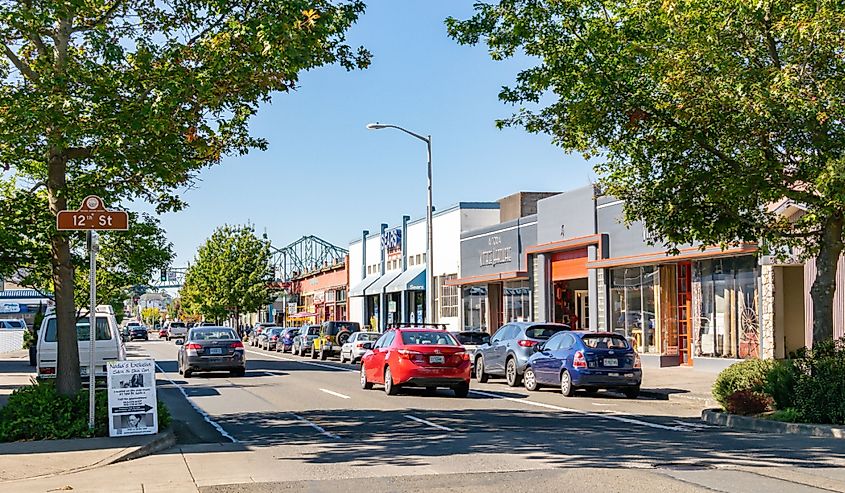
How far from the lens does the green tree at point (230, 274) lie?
85.2 metres

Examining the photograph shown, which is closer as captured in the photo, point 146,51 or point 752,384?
point 146,51

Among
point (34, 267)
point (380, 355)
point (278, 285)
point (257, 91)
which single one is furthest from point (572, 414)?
point (278, 285)

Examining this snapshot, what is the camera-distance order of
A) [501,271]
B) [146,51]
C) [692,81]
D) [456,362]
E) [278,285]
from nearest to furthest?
[146,51] < [692,81] < [456,362] < [501,271] < [278,285]

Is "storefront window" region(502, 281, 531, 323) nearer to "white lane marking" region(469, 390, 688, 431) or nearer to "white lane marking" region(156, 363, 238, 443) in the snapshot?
"white lane marking" region(156, 363, 238, 443)

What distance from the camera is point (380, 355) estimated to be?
882 inches

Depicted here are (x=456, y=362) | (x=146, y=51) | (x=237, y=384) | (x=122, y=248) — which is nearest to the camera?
(x=146, y=51)

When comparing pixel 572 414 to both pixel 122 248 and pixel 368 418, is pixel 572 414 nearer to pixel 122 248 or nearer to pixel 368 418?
pixel 368 418

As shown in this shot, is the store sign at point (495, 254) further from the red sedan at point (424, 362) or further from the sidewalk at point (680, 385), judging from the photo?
the red sedan at point (424, 362)

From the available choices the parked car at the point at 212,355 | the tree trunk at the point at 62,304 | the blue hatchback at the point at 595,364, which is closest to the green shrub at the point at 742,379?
the blue hatchback at the point at 595,364

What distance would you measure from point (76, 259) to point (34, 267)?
65cm

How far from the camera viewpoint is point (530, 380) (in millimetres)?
24000

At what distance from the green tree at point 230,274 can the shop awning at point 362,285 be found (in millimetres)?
22800

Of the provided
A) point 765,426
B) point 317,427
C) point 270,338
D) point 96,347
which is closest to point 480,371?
point 96,347

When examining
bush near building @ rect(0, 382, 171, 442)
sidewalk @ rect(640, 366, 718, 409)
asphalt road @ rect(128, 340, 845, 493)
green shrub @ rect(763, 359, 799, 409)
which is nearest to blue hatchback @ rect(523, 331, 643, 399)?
asphalt road @ rect(128, 340, 845, 493)
